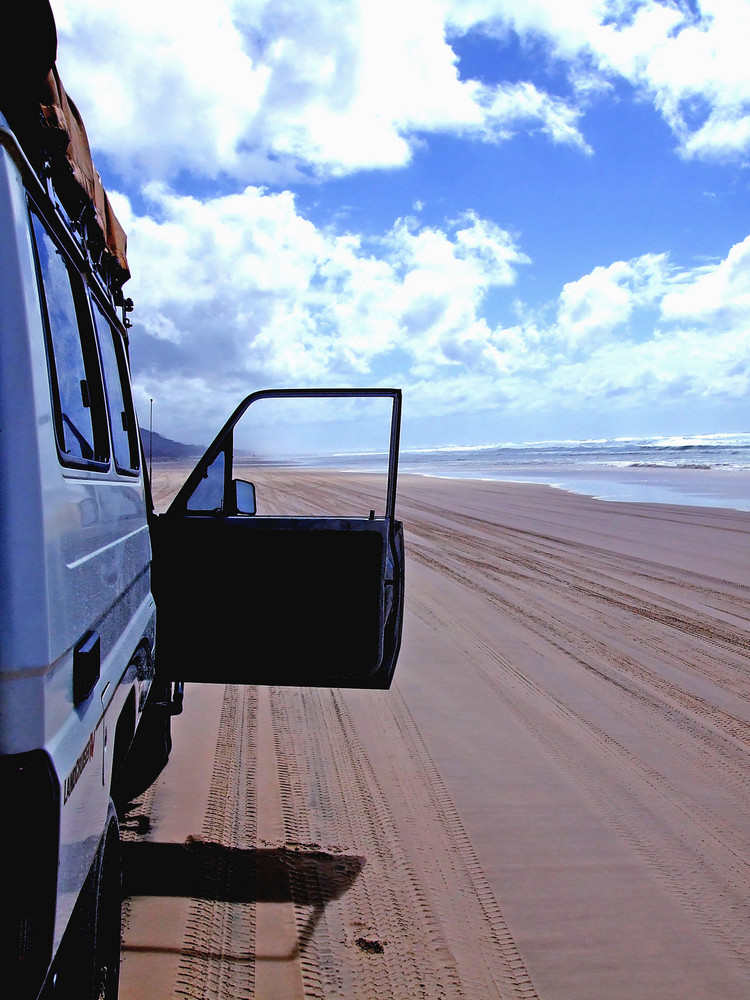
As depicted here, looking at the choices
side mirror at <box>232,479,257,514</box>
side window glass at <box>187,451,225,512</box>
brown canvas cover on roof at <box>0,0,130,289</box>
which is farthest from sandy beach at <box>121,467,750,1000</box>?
brown canvas cover on roof at <box>0,0,130,289</box>

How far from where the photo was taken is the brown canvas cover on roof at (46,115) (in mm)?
1518

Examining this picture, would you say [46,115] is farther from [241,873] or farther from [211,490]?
[241,873]

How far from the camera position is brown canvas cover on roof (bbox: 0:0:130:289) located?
1518 millimetres

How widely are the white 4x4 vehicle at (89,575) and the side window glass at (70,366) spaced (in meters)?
0.01

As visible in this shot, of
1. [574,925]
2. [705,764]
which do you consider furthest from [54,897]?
[705,764]

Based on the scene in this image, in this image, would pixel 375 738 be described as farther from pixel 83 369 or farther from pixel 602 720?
pixel 83 369

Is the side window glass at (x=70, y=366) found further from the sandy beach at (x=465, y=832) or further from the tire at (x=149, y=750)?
the tire at (x=149, y=750)

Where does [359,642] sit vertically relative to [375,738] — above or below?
above

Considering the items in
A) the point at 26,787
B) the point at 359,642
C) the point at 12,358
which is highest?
the point at 12,358

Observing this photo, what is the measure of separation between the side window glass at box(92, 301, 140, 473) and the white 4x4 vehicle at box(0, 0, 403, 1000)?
0.06 feet

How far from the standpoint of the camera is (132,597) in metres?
2.60

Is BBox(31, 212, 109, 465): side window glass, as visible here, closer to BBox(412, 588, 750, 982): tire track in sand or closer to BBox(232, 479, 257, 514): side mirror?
BBox(232, 479, 257, 514): side mirror

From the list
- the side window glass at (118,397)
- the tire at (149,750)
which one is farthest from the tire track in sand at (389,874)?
the side window glass at (118,397)

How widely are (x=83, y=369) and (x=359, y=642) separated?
1.71 metres
